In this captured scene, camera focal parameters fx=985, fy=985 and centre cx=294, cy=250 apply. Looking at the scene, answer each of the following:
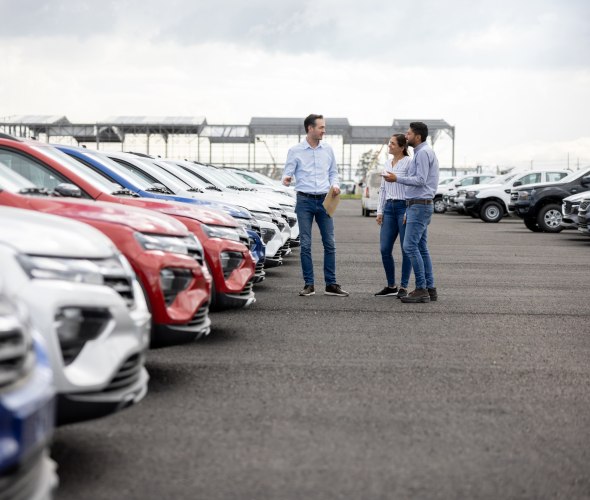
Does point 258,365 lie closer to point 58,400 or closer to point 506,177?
point 58,400

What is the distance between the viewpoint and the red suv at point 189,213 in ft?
24.2

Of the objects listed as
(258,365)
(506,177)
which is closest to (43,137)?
(506,177)

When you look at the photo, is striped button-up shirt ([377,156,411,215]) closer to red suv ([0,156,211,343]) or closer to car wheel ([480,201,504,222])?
red suv ([0,156,211,343])

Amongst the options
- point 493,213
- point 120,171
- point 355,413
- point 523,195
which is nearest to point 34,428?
point 355,413

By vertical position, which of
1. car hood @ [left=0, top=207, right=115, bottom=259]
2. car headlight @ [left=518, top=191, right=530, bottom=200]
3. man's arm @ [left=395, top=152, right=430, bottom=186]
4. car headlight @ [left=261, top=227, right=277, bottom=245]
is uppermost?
man's arm @ [left=395, top=152, right=430, bottom=186]

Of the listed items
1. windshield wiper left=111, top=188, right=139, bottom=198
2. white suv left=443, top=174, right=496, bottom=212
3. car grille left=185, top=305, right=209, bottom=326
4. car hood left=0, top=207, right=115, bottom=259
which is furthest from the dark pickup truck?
car hood left=0, top=207, right=115, bottom=259

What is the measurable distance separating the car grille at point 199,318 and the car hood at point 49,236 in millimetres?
1371

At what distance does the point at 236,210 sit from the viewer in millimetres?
10484

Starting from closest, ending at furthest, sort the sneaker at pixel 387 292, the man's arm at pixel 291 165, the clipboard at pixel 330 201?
the clipboard at pixel 330 201, the man's arm at pixel 291 165, the sneaker at pixel 387 292

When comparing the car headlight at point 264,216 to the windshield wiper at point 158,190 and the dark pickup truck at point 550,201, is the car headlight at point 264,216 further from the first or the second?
the dark pickup truck at point 550,201

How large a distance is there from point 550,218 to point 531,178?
6067 millimetres

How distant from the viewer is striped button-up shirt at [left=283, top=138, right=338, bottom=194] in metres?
11.1

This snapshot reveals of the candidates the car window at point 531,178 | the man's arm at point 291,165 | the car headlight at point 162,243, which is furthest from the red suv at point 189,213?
the car window at point 531,178

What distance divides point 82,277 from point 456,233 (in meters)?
22.0
